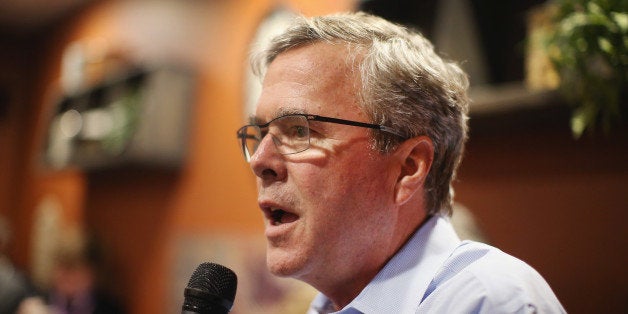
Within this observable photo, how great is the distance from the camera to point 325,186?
106cm

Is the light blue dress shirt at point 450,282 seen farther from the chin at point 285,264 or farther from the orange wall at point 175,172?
the orange wall at point 175,172

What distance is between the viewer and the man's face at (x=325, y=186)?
3.47 feet

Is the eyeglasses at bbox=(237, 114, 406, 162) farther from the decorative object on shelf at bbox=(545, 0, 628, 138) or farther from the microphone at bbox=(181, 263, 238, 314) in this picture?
the decorative object on shelf at bbox=(545, 0, 628, 138)

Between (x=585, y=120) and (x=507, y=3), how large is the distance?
0.83 metres

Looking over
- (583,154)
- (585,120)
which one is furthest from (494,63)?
(585,120)

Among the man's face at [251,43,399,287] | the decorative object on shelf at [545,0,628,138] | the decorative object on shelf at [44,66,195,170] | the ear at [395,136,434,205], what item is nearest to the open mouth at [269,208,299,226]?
the man's face at [251,43,399,287]

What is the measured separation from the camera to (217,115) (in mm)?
3197

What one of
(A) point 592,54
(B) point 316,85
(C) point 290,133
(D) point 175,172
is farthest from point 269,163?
(D) point 175,172

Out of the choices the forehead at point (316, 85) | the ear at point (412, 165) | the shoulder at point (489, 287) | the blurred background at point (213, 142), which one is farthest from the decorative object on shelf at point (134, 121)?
the shoulder at point (489, 287)

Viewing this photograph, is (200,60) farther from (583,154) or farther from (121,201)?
(583,154)

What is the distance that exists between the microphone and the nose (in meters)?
0.21

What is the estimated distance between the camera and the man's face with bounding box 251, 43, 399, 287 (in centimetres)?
106

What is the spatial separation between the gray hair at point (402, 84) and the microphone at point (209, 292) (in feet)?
1.33

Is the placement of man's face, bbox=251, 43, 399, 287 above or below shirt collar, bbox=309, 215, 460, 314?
above
